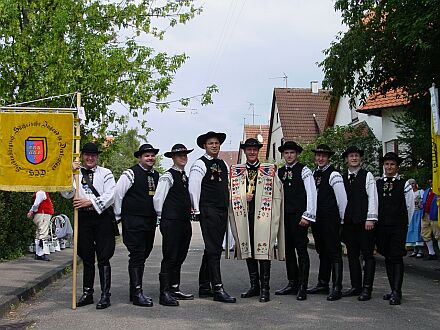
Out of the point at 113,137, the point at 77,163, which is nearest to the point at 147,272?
the point at 77,163

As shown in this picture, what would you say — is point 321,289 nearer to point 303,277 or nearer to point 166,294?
point 303,277

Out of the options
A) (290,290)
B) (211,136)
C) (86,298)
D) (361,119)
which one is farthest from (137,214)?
(361,119)

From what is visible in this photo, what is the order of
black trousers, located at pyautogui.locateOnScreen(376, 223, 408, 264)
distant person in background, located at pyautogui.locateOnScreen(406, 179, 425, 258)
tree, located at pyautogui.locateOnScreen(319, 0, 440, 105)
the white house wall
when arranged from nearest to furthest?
black trousers, located at pyautogui.locateOnScreen(376, 223, 408, 264)
tree, located at pyautogui.locateOnScreen(319, 0, 440, 105)
distant person in background, located at pyautogui.locateOnScreen(406, 179, 425, 258)
the white house wall

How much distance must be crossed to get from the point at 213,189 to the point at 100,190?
151 cm

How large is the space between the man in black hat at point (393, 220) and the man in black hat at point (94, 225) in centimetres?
367

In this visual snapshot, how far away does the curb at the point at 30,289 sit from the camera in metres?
9.24

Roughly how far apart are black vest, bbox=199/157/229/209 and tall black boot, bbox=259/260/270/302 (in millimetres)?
937

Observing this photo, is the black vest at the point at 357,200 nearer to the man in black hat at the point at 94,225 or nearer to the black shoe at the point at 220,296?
the black shoe at the point at 220,296

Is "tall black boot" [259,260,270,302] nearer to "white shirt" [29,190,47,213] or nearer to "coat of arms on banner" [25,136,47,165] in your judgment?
"coat of arms on banner" [25,136,47,165]

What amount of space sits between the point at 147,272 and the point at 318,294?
166 inches

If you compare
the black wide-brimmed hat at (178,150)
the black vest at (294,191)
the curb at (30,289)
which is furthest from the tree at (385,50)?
the curb at (30,289)

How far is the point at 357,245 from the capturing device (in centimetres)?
1005

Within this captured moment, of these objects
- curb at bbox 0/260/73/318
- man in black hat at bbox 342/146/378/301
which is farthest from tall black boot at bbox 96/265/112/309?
man in black hat at bbox 342/146/378/301

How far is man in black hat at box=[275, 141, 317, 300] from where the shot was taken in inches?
384
